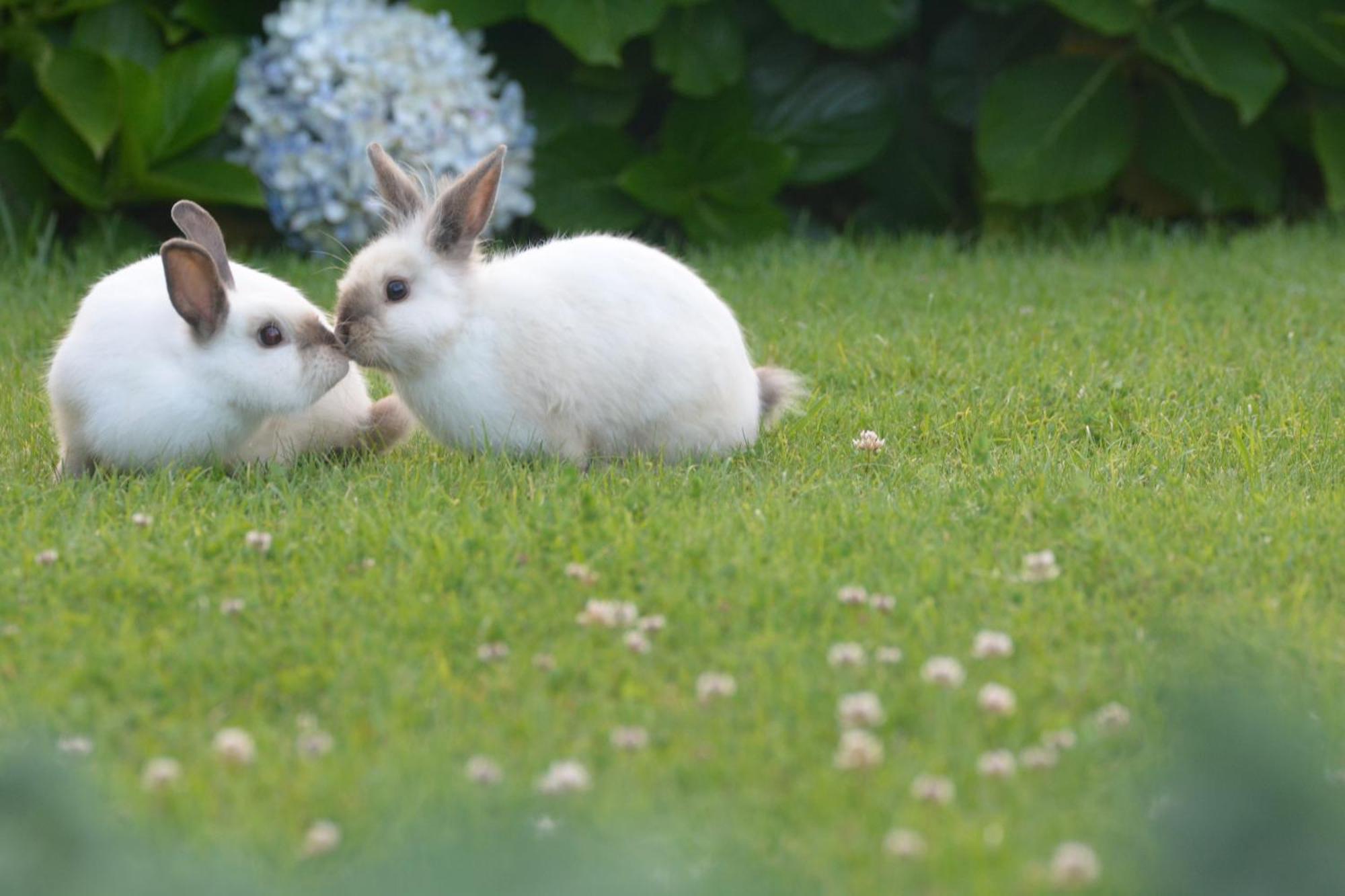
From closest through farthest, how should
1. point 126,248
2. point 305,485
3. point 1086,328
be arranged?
point 305,485
point 1086,328
point 126,248

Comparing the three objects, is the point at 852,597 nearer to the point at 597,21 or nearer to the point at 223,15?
the point at 597,21

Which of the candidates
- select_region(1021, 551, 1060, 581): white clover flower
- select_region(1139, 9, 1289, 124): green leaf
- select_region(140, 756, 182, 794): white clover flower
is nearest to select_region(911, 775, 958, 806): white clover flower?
select_region(1021, 551, 1060, 581): white clover flower

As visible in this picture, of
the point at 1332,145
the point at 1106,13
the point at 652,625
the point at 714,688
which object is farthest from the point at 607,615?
the point at 1332,145

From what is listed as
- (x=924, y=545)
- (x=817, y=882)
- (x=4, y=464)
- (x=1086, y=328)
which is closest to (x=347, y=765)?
(x=817, y=882)

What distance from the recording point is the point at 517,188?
6.82m

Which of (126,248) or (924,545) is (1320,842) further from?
(126,248)

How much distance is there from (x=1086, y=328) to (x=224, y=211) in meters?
3.58

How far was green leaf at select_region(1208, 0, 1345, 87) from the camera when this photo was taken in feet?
22.3

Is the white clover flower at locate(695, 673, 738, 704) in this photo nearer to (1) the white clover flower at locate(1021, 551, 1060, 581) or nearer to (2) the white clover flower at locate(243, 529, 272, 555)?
(1) the white clover flower at locate(1021, 551, 1060, 581)

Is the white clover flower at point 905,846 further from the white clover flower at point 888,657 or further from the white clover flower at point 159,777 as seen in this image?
the white clover flower at point 159,777

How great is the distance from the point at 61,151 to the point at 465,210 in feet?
10.3

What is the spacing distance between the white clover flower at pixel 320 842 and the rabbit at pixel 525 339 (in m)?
1.76

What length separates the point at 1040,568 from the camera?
316cm

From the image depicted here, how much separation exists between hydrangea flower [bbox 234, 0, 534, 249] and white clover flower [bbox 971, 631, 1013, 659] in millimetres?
4182
